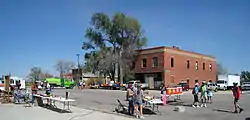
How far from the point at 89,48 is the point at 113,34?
5870mm

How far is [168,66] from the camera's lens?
5781 centimetres

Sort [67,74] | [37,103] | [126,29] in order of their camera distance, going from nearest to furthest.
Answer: [37,103]
[126,29]
[67,74]

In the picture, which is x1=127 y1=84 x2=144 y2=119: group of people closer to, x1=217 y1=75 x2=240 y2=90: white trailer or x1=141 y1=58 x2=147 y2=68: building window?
x1=141 y1=58 x2=147 y2=68: building window

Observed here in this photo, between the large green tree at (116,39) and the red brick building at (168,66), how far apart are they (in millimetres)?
2510

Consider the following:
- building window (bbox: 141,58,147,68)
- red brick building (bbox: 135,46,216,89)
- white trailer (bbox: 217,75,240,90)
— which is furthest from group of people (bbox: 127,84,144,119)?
white trailer (bbox: 217,75,240,90)

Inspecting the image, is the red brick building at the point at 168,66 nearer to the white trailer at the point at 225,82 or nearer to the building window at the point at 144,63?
the building window at the point at 144,63

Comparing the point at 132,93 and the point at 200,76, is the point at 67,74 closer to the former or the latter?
the point at 200,76

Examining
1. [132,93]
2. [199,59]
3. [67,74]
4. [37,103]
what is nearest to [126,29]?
[199,59]

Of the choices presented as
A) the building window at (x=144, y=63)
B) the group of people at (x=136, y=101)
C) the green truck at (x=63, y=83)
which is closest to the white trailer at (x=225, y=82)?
the building window at (x=144, y=63)

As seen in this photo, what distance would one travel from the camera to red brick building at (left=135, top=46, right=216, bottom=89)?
5741 centimetres

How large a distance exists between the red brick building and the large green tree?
2510 millimetres

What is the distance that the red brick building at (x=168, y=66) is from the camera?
57.4 metres

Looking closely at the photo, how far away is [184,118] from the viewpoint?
15375 millimetres

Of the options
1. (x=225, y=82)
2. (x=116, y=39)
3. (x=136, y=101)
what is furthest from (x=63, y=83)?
(x=136, y=101)
